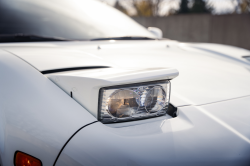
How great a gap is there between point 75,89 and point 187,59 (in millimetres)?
877

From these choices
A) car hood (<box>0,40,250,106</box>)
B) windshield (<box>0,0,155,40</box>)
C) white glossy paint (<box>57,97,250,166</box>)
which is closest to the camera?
white glossy paint (<box>57,97,250,166</box>)

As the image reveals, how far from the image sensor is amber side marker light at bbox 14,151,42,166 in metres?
0.81

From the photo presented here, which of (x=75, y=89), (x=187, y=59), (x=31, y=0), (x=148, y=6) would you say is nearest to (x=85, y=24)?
(x=31, y=0)

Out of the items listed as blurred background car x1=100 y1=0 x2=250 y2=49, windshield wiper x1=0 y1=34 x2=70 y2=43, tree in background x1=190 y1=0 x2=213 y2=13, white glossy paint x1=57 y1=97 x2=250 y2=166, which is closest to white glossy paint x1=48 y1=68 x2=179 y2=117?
white glossy paint x1=57 y1=97 x2=250 y2=166

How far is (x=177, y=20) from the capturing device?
510 inches

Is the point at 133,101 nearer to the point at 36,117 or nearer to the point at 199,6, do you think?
the point at 36,117

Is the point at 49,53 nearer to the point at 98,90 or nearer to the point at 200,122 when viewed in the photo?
the point at 98,90

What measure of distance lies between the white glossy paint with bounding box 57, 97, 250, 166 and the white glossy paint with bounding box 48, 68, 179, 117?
0.11 metres

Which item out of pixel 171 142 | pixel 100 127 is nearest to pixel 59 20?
pixel 100 127

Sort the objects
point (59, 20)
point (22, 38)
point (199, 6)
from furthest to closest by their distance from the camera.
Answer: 1. point (199, 6)
2. point (59, 20)
3. point (22, 38)

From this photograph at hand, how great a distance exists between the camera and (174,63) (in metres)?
1.37

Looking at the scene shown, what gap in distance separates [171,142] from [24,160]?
53cm

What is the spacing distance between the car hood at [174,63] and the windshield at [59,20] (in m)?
0.24

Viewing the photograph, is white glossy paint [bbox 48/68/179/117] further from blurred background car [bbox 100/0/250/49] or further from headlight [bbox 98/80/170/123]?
blurred background car [bbox 100/0/250/49]
